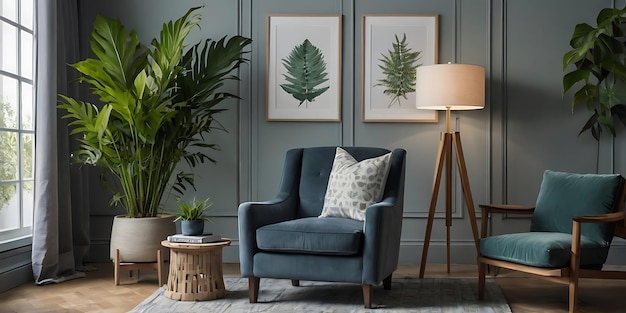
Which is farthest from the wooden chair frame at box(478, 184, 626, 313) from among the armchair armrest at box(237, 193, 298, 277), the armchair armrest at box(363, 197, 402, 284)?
the armchair armrest at box(237, 193, 298, 277)

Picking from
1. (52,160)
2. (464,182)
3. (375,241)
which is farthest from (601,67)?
(52,160)

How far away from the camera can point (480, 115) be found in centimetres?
530

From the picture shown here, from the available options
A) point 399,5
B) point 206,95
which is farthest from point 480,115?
point 206,95

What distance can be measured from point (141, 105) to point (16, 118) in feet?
2.77

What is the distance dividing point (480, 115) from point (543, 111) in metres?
0.46

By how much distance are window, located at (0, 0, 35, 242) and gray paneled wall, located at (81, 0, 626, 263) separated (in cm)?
72

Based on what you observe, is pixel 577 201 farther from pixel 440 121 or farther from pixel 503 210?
pixel 440 121

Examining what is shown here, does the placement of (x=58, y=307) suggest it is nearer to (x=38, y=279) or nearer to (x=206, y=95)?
(x=38, y=279)

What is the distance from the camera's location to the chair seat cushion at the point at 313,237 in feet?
12.1

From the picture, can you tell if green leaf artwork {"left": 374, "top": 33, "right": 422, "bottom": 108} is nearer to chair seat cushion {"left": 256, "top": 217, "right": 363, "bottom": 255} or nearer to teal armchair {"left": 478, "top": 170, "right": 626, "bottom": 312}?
teal armchair {"left": 478, "top": 170, "right": 626, "bottom": 312}

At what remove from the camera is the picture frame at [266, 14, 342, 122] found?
5.34 meters

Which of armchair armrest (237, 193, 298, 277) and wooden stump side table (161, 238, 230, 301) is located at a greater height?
armchair armrest (237, 193, 298, 277)

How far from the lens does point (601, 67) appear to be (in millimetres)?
4992

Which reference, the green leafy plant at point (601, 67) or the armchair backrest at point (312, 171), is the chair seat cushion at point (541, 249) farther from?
the green leafy plant at point (601, 67)
